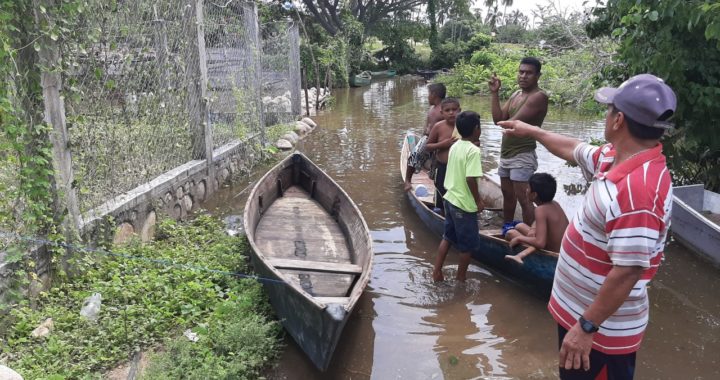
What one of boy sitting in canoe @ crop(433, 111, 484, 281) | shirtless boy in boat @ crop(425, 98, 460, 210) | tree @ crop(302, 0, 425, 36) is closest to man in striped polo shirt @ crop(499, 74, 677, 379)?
boy sitting in canoe @ crop(433, 111, 484, 281)

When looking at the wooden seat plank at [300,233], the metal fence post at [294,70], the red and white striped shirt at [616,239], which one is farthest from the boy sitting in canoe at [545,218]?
the metal fence post at [294,70]

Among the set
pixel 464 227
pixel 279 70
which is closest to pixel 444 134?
pixel 464 227

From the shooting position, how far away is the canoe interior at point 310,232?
14.0ft

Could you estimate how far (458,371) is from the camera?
12.2 feet

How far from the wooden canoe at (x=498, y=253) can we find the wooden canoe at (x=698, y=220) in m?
2.03

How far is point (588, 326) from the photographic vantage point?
6.51ft

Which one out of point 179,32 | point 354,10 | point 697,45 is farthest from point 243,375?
point 354,10

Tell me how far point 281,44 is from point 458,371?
10.4 meters

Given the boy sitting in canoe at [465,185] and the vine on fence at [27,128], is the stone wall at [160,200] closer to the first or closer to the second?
the vine on fence at [27,128]

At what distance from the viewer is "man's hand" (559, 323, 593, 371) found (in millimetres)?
2016

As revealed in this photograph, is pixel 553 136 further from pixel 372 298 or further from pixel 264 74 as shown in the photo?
pixel 264 74

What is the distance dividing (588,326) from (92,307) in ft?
11.1

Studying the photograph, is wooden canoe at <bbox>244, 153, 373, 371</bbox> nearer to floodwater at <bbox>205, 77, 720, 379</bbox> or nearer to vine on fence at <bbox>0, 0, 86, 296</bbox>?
floodwater at <bbox>205, 77, 720, 379</bbox>

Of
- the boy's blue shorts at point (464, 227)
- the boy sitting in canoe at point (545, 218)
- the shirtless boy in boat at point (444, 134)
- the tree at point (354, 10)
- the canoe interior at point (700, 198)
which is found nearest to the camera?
the boy sitting in canoe at point (545, 218)
